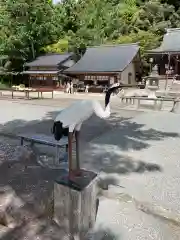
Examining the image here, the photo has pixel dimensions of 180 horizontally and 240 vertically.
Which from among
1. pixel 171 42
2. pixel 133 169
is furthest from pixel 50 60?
pixel 133 169

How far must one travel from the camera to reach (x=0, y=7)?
27.2 m

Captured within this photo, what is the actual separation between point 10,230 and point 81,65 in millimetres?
20204

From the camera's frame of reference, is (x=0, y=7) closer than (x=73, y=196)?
No

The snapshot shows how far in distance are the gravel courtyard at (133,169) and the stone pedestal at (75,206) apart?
199mm

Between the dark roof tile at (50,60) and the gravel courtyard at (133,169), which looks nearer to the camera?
the gravel courtyard at (133,169)

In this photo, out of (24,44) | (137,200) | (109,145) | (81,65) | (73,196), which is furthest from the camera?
(24,44)

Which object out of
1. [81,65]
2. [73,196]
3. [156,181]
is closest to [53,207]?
[73,196]

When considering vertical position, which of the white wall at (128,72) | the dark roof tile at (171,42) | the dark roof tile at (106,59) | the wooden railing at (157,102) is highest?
the dark roof tile at (171,42)

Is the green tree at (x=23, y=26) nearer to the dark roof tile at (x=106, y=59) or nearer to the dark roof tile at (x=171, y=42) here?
the dark roof tile at (x=106, y=59)

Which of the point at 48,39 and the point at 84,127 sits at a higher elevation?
the point at 48,39

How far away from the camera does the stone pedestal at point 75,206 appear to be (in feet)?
10.7

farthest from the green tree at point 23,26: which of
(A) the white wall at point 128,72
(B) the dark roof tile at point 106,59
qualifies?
(A) the white wall at point 128,72

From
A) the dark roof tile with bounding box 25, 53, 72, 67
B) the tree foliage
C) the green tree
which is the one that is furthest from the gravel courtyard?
the tree foliage

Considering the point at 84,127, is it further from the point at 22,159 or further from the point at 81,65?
the point at 81,65
